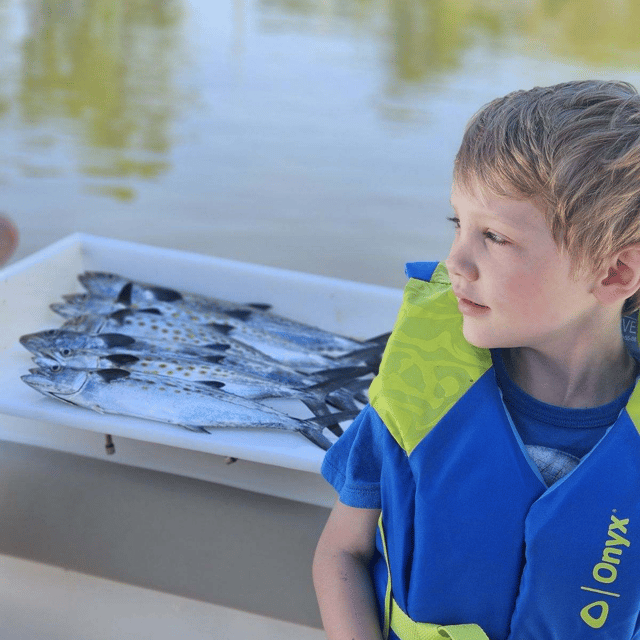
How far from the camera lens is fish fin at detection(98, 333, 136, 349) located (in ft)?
9.65

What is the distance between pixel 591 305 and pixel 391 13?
16.8m

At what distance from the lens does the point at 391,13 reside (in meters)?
16.8

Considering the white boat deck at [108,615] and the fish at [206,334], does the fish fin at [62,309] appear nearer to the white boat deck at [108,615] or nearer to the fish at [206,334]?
the fish at [206,334]

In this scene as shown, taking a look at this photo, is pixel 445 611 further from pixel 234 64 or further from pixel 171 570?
pixel 234 64

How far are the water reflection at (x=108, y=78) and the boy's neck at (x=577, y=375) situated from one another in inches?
263

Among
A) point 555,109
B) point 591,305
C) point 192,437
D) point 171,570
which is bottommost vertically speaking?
point 171,570

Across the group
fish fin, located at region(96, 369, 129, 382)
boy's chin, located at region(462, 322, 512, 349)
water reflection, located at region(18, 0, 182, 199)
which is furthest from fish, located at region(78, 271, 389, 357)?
water reflection, located at region(18, 0, 182, 199)

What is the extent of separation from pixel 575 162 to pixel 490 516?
0.55 metres

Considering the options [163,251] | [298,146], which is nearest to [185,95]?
[298,146]

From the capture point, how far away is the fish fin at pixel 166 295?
3.31 metres

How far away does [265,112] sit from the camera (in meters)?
9.93

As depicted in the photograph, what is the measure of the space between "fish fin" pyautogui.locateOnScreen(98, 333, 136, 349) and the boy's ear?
203cm

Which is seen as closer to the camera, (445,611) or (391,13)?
(445,611)

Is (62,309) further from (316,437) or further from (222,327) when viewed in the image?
(316,437)
